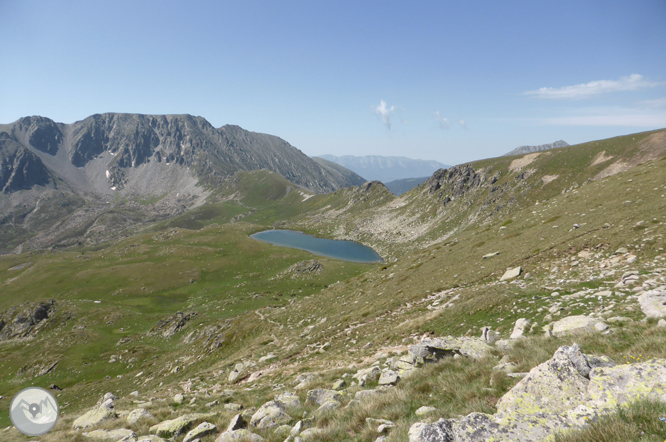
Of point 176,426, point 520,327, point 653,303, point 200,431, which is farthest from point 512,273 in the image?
point 176,426

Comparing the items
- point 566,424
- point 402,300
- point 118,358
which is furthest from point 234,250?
point 566,424

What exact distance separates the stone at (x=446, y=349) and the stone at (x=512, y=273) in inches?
590

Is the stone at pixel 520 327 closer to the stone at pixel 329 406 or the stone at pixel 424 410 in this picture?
the stone at pixel 424 410

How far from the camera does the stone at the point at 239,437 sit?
9.95 meters

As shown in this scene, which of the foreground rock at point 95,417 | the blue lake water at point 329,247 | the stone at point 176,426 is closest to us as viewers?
the stone at point 176,426

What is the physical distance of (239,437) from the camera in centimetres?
1022

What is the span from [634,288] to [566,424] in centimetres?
1597

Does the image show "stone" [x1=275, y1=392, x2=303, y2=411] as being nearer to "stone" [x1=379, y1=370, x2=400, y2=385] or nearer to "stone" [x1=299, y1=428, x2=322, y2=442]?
"stone" [x1=299, y1=428, x2=322, y2=442]

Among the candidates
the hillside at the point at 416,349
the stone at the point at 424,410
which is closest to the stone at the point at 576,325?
the hillside at the point at 416,349

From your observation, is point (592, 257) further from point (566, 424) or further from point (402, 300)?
point (566, 424)

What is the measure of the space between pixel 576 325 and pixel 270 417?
47.5ft

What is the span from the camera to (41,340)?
225 feet

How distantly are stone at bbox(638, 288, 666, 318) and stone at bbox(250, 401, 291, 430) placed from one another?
16.3m

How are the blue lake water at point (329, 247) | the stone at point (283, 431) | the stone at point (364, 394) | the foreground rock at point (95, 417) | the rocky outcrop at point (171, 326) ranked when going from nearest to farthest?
the stone at point (283, 431) < the stone at point (364, 394) < the foreground rock at point (95, 417) < the rocky outcrop at point (171, 326) < the blue lake water at point (329, 247)
